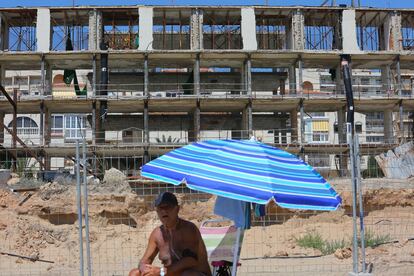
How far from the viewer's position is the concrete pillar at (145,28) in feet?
126

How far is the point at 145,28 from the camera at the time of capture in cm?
3859

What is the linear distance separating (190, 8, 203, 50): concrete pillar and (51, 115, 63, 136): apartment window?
71.2ft

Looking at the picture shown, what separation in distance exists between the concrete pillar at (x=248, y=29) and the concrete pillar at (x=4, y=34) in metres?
17.4

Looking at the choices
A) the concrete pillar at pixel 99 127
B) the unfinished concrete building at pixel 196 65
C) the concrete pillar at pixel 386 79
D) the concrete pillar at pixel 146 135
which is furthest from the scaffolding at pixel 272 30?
the concrete pillar at pixel 99 127

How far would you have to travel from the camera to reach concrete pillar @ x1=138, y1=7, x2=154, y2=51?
1517 inches

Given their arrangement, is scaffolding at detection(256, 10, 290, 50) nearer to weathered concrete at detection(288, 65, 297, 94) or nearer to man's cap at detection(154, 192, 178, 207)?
weathered concrete at detection(288, 65, 297, 94)

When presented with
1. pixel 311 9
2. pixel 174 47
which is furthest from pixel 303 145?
pixel 174 47

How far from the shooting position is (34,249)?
1396 centimetres

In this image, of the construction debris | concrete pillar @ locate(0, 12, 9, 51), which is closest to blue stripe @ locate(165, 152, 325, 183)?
the construction debris

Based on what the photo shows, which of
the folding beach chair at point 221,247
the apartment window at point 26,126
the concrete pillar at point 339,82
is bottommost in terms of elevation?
the folding beach chair at point 221,247

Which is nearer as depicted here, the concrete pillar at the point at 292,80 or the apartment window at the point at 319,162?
the apartment window at the point at 319,162

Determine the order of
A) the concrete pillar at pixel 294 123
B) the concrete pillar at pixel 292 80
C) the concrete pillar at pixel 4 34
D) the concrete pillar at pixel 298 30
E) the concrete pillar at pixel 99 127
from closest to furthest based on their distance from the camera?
the concrete pillar at pixel 99 127 → the concrete pillar at pixel 294 123 → the concrete pillar at pixel 298 30 → the concrete pillar at pixel 292 80 → the concrete pillar at pixel 4 34

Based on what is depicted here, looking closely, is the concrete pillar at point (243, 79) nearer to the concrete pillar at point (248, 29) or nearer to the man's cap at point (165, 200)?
the concrete pillar at point (248, 29)

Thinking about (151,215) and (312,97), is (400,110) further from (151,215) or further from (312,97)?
(151,215)
